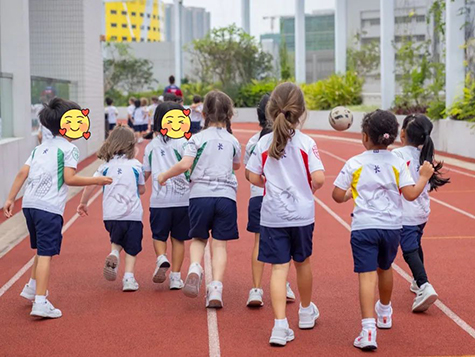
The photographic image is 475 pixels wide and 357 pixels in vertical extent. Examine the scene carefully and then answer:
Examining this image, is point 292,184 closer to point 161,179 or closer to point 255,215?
point 255,215

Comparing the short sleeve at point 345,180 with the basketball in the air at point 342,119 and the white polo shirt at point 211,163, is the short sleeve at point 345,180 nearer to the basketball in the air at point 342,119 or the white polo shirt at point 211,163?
the white polo shirt at point 211,163

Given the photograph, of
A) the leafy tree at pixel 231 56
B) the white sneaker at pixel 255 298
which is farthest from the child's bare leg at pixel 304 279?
the leafy tree at pixel 231 56

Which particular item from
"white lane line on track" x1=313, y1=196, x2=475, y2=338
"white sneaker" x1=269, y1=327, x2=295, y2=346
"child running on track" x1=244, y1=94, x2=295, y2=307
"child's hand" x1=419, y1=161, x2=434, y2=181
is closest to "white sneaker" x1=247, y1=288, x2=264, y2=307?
"child running on track" x1=244, y1=94, x2=295, y2=307

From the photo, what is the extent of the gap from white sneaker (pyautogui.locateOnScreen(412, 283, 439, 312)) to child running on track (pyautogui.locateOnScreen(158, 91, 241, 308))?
164 centimetres

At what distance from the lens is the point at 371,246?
6.43 meters

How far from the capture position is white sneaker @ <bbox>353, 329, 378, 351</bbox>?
6.14 meters

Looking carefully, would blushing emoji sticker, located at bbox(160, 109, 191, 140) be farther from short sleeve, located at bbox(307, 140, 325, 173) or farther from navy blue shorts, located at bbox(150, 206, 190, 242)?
short sleeve, located at bbox(307, 140, 325, 173)

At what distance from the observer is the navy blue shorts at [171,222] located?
27.0 ft

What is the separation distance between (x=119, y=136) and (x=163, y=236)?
1045 mm

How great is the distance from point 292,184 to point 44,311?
2.40m

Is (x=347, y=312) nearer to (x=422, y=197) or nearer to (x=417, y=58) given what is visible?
(x=422, y=197)

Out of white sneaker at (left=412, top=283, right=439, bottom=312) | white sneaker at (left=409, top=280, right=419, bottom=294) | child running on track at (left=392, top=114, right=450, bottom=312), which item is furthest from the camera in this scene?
white sneaker at (left=409, top=280, right=419, bottom=294)

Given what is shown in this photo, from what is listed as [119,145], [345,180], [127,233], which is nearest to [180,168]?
[119,145]

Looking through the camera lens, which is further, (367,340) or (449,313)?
(449,313)
